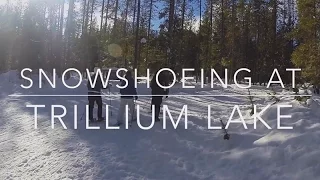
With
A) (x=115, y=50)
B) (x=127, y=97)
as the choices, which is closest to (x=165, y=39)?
(x=115, y=50)

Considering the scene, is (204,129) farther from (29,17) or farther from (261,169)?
(29,17)

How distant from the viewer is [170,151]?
8.35 m

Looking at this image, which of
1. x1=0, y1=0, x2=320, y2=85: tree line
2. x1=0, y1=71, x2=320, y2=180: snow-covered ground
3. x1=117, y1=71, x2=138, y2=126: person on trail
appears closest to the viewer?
x1=0, y1=71, x2=320, y2=180: snow-covered ground

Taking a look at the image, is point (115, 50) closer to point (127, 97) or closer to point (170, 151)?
point (127, 97)

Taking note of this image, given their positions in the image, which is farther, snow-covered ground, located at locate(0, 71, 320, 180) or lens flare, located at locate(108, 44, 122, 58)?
lens flare, located at locate(108, 44, 122, 58)

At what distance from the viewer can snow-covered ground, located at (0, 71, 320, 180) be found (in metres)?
6.74

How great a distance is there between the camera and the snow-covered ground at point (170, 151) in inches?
265

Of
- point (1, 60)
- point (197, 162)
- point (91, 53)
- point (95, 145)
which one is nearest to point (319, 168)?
point (197, 162)

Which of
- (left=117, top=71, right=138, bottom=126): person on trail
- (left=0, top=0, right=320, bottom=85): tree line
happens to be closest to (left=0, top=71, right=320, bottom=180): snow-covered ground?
(left=117, top=71, right=138, bottom=126): person on trail

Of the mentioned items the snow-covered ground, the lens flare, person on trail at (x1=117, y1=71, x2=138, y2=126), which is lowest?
the snow-covered ground

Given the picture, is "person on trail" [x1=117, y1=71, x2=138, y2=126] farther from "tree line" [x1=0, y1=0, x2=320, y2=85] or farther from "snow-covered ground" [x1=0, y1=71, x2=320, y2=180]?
"tree line" [x1=0, y1=0, x2=320, y2=85]

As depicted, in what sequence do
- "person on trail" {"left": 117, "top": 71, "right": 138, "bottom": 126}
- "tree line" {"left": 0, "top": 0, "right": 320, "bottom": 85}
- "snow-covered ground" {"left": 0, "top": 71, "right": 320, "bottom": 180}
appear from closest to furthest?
1. "snow-covered ground" {"left": 0, "top": 71, "right": 320, "bottom": 180}
2. "person on trail" {"left": 117, "top": 71, "right": 138, "bottom": 126}
3. "tree line" {"left": 0, "top": 0, "right": 320, "bottom": 85}

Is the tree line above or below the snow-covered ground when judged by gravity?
above

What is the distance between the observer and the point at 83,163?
24.7 feet
